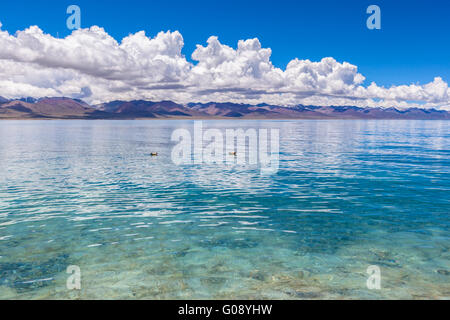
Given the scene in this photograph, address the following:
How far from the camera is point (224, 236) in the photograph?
2239 centimetres

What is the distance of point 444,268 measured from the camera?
1748 centimetres

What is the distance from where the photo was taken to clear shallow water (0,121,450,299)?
15.8 metres

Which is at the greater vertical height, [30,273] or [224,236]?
[224,236]

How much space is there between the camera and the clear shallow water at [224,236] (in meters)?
15.8

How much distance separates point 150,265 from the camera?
1791 cm

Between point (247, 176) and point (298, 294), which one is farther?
point (247, 176)

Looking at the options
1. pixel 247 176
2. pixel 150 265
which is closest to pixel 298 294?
pixel 150 265

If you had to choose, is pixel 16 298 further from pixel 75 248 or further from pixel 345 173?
pixel 345 173

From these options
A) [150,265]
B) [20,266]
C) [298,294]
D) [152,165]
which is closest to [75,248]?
[20,266]

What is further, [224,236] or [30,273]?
[224,236]

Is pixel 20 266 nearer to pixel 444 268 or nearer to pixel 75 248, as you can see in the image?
pixel 75 248
